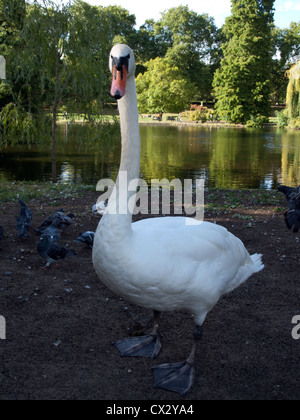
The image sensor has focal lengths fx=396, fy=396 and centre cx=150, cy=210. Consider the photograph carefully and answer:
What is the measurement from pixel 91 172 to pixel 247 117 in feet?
130

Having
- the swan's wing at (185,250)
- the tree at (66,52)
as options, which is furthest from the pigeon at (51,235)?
the tree at (66,52)

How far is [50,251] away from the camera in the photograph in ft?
17.5

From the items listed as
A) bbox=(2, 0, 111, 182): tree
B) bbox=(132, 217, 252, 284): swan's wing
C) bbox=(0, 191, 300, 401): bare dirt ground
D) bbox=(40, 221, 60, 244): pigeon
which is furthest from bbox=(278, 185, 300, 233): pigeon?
bbox=(2, 0, 111, 182): tree

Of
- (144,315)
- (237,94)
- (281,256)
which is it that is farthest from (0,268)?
(237,94)

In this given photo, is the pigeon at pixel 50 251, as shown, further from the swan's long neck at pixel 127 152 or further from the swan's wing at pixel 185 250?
the swan's long neck at pixel 127 152

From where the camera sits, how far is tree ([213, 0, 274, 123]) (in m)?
53.5

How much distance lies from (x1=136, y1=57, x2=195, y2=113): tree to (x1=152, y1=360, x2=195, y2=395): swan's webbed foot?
59727 millimetres

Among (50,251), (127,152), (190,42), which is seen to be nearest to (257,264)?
(127,152)

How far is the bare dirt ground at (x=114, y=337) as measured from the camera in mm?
3346

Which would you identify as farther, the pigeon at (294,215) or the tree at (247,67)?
the tree at (247,67)

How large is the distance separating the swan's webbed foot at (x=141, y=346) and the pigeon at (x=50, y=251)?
5.88ft

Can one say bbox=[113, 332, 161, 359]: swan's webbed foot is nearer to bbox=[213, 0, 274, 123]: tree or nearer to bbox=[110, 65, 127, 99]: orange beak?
bbox=[110, 65, 127, 99]: orange beak

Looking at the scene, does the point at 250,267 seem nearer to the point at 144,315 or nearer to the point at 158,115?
the point at 144,315

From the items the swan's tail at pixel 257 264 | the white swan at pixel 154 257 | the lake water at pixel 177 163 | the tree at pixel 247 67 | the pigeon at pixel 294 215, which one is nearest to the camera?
the white swan at pixel 154 257
